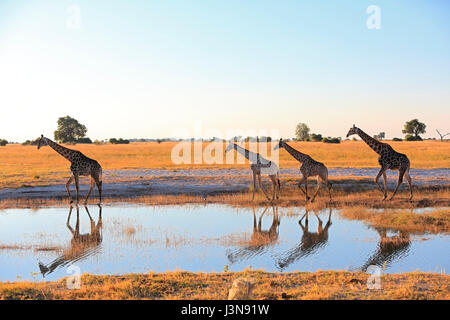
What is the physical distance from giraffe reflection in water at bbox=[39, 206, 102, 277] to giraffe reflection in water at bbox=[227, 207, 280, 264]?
11.5ft

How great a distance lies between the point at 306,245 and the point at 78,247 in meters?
5.77

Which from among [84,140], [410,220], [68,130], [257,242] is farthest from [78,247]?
[68,130]

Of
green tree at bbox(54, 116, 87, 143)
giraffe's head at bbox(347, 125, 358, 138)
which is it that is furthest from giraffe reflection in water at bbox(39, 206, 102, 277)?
green tree at bbox(54, 116, 87, 143)

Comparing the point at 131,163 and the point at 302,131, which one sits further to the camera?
the point at 302,131

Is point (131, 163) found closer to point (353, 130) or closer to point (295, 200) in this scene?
point (295, 200)

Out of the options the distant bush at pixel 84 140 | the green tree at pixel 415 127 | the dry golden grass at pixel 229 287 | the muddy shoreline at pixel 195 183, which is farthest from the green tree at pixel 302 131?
the dry golden grass at pixel 229 287

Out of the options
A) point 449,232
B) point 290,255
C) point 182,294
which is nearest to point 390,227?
point 449,232

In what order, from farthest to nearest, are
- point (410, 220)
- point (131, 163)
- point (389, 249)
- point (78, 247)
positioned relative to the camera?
point (131, 163), point (410, 220), point (78, 247), point (389, 249)

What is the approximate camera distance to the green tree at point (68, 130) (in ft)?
305

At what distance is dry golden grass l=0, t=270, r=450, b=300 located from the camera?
6508mm

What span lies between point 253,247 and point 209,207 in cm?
609

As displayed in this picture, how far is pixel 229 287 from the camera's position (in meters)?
6.95

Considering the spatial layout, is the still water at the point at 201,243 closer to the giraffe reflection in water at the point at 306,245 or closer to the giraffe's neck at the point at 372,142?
the giraffe reflection in water at the point at 306,245

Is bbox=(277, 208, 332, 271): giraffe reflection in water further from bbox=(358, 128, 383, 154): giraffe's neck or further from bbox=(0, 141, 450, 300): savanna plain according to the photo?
bbox=(358, 128, 383, 154): giraffe's neck
